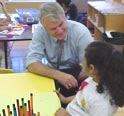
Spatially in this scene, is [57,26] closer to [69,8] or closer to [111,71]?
[111,71]

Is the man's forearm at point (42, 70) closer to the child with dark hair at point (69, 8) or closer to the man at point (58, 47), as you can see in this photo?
the man at point (58, 47)

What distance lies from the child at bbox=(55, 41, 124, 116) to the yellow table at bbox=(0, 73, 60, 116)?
82 millimetres

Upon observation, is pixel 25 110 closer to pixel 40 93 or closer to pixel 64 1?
pixel 40 93

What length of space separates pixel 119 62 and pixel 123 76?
2.7 inches

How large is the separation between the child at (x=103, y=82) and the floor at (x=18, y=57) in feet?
7.16

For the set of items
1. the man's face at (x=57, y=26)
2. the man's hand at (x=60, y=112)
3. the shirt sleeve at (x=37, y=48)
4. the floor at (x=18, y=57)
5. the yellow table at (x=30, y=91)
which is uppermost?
the man's face at (x=57, y=26)

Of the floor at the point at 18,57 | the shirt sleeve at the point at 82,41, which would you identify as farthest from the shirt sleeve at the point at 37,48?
the floor at the point at 18,57

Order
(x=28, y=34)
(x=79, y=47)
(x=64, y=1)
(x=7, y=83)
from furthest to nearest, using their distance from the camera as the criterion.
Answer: (x=64, y=1) → (x=28, y=34) → (x=79, y=47) → (x=7, y=83)

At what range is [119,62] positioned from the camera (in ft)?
4.06

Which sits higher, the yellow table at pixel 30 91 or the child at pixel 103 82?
the child at pixel 103 82

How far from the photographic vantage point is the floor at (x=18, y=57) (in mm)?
3649

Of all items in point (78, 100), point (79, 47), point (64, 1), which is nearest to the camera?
point (78, 100)

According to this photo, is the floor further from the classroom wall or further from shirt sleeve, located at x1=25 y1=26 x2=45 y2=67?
shirt sleeve, located at x1=25 y1=26 x2=45 y2=67

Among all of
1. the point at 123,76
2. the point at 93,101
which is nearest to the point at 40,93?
the point at 93,101
